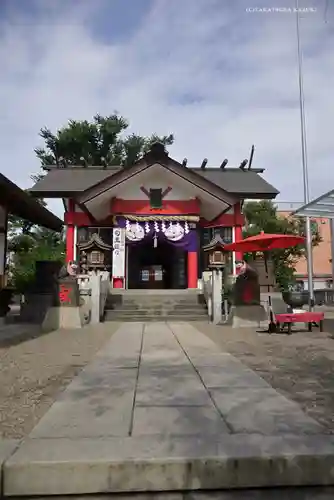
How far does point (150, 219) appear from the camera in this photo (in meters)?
20.1

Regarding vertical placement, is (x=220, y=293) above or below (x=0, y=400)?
above

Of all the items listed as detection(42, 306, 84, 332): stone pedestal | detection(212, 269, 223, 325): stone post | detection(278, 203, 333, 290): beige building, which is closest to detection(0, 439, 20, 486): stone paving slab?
detection(42, 306, 84, 332): stone pedestal

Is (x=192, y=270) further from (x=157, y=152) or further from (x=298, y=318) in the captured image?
(x=298, y=318)

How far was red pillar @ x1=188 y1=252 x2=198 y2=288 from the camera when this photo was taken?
20.0 metres

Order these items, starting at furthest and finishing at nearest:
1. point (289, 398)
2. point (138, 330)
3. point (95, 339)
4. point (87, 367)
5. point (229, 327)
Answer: point (229, 327) < point (138, 330) < point (95, 339) < point (87, 367) < point (289, 398)

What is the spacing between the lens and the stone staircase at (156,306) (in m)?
14.9

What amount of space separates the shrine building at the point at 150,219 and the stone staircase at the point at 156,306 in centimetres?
325

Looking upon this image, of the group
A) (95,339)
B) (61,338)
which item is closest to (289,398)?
(95,339)

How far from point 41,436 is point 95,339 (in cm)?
629

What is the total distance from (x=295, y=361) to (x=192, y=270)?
1358 cm

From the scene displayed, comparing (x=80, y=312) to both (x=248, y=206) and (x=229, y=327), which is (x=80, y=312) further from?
(x=248, y=206)

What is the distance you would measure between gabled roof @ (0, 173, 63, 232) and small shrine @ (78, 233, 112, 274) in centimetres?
362

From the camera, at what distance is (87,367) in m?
5.92

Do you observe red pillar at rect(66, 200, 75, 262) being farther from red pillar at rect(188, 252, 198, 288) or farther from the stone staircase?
red pillar at rect(188, 252, 198, 288)
